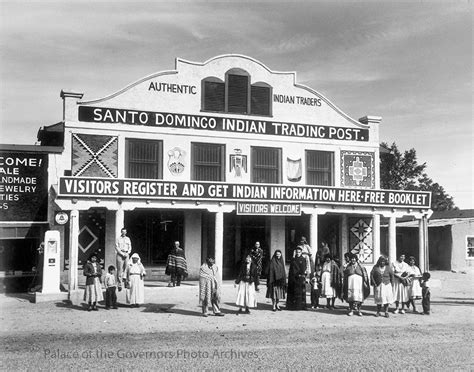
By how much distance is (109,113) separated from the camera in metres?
21.8

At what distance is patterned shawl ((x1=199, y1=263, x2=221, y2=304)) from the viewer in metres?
14.6

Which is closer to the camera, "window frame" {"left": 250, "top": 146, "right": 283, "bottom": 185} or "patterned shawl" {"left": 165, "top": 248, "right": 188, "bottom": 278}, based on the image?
"patterned shawl" {"left": 165, "top": 248, "right": 188, "bottom": 278}

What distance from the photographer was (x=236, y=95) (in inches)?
933

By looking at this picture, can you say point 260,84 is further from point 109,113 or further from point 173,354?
point 173,354

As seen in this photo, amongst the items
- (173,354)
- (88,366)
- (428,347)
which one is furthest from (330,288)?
(88,366)

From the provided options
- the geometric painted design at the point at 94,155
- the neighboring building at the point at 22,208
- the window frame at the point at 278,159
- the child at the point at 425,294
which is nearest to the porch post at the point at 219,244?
the window frame at the point at 278,159

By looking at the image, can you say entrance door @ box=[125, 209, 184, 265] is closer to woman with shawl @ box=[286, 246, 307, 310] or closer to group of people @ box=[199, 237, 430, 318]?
group of people @ box=[199, 237, 430, 318]

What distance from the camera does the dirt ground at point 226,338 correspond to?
31.9 ft

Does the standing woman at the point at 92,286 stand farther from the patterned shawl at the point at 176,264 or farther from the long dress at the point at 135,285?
the patterned shawl at the point at 176,264

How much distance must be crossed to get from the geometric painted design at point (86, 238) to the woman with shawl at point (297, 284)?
882 cm

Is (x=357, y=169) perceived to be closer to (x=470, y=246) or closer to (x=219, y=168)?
(x=219, y=168)

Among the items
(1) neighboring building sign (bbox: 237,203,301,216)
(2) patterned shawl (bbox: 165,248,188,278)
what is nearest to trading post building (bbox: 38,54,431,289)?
(1) neighboring building sign (bbox: 237,203,301,216)

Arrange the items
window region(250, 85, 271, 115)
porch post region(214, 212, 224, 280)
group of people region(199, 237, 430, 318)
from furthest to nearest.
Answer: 1. window region(250, 85, 271, 115)
2. porch post region(214, 212, 224, 280)
3. group of people region(199, 237, 430, 318)

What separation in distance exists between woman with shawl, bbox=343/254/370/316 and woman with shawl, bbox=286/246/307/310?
119 centimetres
